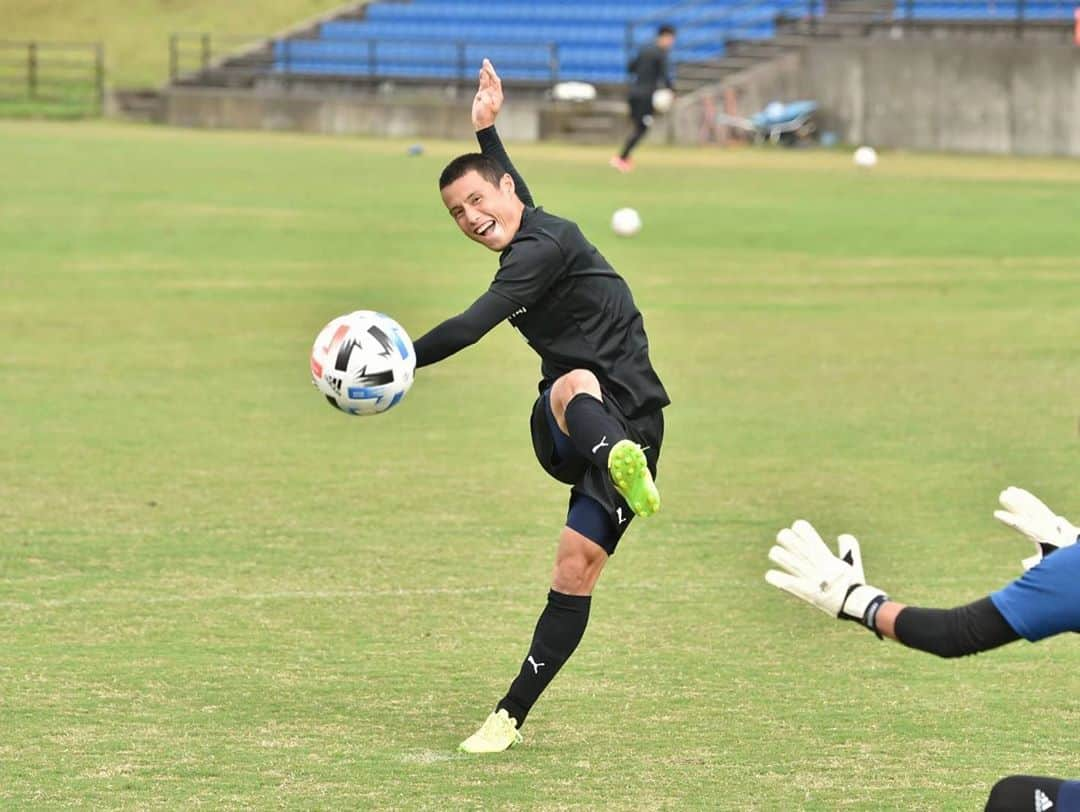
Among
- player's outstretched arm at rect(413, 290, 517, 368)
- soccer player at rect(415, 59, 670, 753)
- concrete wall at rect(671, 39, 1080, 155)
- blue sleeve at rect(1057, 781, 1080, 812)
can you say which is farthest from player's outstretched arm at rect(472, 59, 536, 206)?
concrete wall at rect(671, 39, 1080, 155)

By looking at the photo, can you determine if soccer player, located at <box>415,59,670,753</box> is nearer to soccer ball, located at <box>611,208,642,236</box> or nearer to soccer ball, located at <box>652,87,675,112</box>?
soccer ball, located at <box>611,208,642,236</box>

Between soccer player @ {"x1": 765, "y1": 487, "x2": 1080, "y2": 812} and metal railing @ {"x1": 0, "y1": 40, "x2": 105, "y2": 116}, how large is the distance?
4786 cm

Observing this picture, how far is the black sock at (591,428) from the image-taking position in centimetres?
621

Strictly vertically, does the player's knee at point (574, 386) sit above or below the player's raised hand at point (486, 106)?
below

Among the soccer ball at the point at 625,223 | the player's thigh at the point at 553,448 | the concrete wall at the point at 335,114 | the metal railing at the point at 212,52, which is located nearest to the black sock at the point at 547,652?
the player's thigh at the point at 553,448

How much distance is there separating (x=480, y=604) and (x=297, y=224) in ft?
56.8

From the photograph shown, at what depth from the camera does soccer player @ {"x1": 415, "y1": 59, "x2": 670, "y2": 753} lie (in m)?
6.41

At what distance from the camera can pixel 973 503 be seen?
1081cm

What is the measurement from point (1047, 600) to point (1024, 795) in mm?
671

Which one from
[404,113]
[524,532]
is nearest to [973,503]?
[524,532]

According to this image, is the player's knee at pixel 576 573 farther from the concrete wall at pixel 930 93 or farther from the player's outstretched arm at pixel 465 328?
the concrete wall at pixel 930 93

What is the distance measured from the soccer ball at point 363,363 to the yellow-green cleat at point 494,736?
3.51ft

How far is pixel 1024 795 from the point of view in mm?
4879

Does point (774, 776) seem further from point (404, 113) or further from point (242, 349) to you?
point (404, 113)
